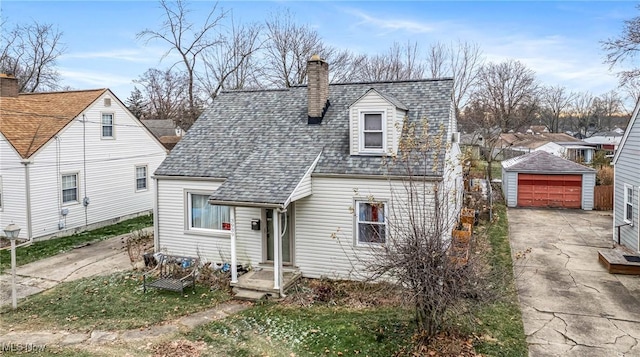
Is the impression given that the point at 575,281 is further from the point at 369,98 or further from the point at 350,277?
the point at 369,98

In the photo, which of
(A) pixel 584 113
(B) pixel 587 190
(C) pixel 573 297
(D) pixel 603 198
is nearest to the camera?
(C) pixel 573 297

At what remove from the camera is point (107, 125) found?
66.3 ft

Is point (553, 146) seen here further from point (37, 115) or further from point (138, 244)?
point (37, 115)

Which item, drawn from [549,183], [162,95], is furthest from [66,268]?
[162,95]

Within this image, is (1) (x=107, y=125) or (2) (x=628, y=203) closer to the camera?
(2) (x=628, y=203)

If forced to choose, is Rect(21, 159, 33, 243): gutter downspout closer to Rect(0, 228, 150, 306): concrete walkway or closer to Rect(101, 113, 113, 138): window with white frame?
Rect(0, 228, 150, 306): concrete walkway

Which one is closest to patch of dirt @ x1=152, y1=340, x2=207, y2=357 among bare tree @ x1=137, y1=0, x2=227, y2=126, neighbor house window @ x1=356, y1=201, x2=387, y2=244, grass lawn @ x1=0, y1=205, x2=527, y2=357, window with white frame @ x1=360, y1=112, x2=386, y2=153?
grass lawn @ x1=0, y1=205, x2=527, y2=357

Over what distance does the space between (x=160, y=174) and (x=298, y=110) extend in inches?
195

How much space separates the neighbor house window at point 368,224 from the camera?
456 inches

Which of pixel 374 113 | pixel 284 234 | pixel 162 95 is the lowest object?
pixel 284 234

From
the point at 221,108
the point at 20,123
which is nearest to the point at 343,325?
the point at 221,108

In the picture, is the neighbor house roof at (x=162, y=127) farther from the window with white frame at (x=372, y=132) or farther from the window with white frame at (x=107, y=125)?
the window with white frame at (x=372, y=132)

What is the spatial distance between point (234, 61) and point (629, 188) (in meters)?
29.6

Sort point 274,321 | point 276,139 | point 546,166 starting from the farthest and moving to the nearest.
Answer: point 546,166 → point 276,139 → point 274,321
